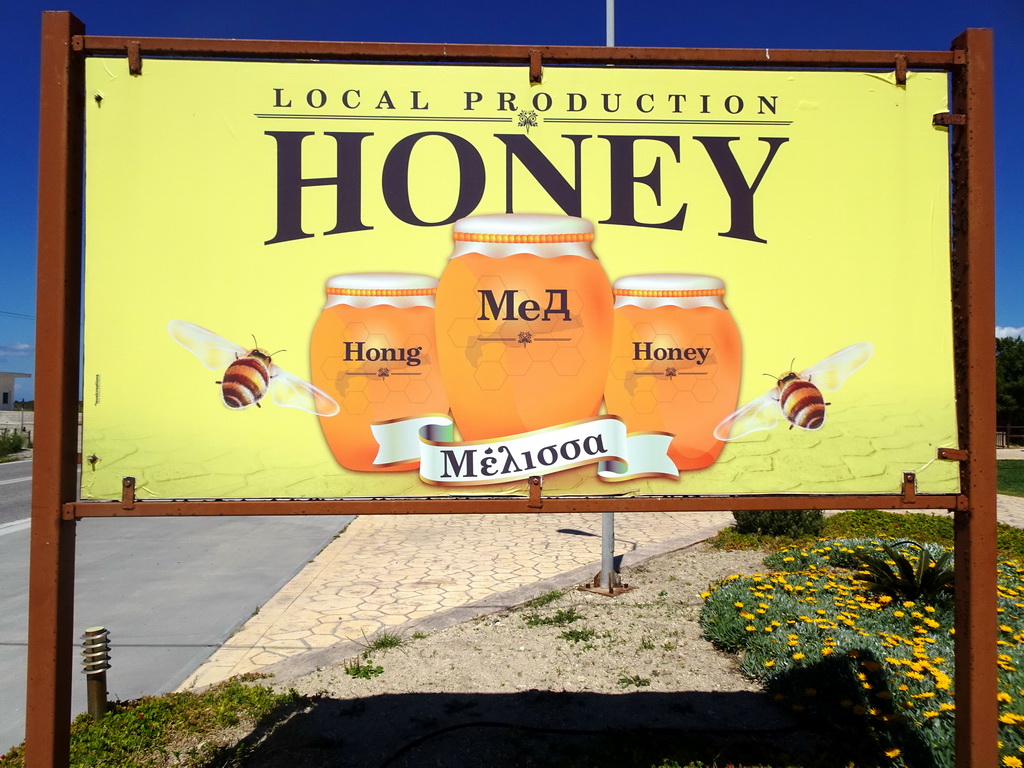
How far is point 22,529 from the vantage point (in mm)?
10469

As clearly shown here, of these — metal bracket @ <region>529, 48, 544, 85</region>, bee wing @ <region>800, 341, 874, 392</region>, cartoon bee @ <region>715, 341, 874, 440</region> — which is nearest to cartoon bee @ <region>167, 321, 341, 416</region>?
metal bracket @ <region>529, 48, 544, 85</region>

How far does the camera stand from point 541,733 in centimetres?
367

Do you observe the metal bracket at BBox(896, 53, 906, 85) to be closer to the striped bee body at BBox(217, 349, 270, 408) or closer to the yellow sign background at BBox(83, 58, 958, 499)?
the yellow sign background at BBox(83, 58, 958, 499)

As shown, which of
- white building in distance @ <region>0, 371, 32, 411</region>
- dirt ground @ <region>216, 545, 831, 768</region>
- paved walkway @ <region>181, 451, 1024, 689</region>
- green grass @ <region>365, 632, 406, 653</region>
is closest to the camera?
dirt ground @ <region>216, 545, 831, 768</region>

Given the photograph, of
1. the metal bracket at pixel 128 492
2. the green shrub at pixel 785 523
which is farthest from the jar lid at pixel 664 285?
the green shrub at pixel 785 523

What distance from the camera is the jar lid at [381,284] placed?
8.34ft

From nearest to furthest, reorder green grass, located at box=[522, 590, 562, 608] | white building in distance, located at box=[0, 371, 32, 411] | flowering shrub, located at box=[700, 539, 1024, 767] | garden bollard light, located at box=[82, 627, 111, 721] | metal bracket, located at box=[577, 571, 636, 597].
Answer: flowering shrub, located at box=[700, 539, 1024, 767], garden bollard light, located at box=[82, 627, 111, 721], green grass, located at box=[522, 590, 562, 608], metal bracket, located at box=[577, 571, 636, 597], white building in distance, located at box=[0, 371, 32, 411]

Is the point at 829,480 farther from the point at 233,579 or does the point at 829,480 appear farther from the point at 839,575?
the point at 233,579

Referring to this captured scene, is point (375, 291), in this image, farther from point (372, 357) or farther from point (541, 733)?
point (541, 733)

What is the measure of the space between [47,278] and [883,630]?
5230 mm

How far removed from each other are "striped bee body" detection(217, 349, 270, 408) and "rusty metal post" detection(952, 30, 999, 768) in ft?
8.94

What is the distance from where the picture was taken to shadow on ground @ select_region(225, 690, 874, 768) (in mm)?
3365

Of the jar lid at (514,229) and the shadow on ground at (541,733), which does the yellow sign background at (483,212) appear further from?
the shadow on ground at (541,733)

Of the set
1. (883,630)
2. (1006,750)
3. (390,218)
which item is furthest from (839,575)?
(390,218)
